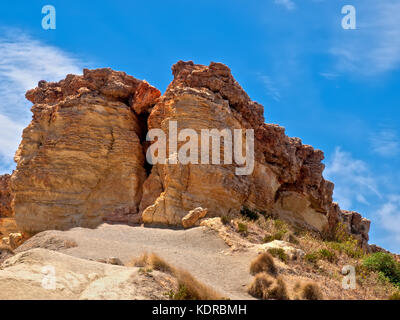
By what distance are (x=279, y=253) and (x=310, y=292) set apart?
3957 mm

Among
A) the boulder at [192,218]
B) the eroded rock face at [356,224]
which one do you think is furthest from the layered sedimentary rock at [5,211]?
the eroded rock face at [356,224]

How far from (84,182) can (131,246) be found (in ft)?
24.8

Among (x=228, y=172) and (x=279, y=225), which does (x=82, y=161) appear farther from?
(x=279, y=225)

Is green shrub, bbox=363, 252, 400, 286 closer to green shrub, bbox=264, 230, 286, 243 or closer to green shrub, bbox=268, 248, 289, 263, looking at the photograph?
green shrub, bbox=264, 230, 286, 243

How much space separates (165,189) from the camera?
2269cm

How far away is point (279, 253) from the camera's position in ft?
56.3

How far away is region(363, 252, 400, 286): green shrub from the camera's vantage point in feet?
61.8

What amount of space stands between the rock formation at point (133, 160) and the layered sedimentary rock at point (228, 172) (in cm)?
6

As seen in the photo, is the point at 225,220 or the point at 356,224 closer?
the point at 225,220

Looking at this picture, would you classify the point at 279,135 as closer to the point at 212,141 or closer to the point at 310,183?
the point at 310,183

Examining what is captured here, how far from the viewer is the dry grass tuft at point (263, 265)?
1548cm

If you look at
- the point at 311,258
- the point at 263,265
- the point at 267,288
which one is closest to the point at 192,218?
the point at 311,258

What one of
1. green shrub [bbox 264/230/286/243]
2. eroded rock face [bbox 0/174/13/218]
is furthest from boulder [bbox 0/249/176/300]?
eroded rock face [bbox 0/174/13/218]
